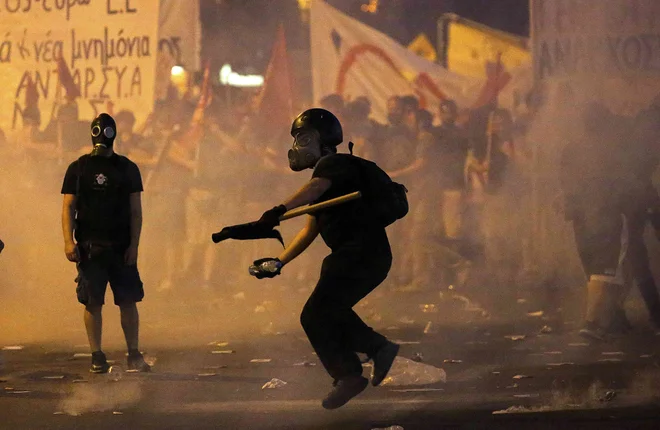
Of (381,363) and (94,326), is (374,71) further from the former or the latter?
(381,363)

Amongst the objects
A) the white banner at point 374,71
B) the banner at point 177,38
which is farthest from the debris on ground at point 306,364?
the banner at point 177,38

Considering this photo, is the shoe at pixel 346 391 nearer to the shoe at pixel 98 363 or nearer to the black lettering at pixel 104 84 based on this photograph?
the shoe at pixel 98 363

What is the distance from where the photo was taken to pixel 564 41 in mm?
11852

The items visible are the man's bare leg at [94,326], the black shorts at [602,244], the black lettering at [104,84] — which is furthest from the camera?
the black lettering at [104,84]

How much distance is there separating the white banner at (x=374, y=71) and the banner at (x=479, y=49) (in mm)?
109

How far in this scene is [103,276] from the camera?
8109mm

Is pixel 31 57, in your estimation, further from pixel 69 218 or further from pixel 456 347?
pixel 456 347

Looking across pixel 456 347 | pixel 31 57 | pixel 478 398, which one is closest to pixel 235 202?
pixel 31 57

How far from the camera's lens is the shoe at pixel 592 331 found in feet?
30.1

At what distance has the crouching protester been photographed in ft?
26.4

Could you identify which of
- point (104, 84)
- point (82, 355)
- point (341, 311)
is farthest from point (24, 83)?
point (341, 311)

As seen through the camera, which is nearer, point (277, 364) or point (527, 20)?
point (277, 364)

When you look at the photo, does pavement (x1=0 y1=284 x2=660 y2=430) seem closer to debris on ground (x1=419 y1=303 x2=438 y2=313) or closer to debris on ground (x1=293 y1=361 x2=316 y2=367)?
debris on ground (x1=293 y1=361 x2=316 y2=367)

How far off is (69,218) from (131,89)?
15.9ft
